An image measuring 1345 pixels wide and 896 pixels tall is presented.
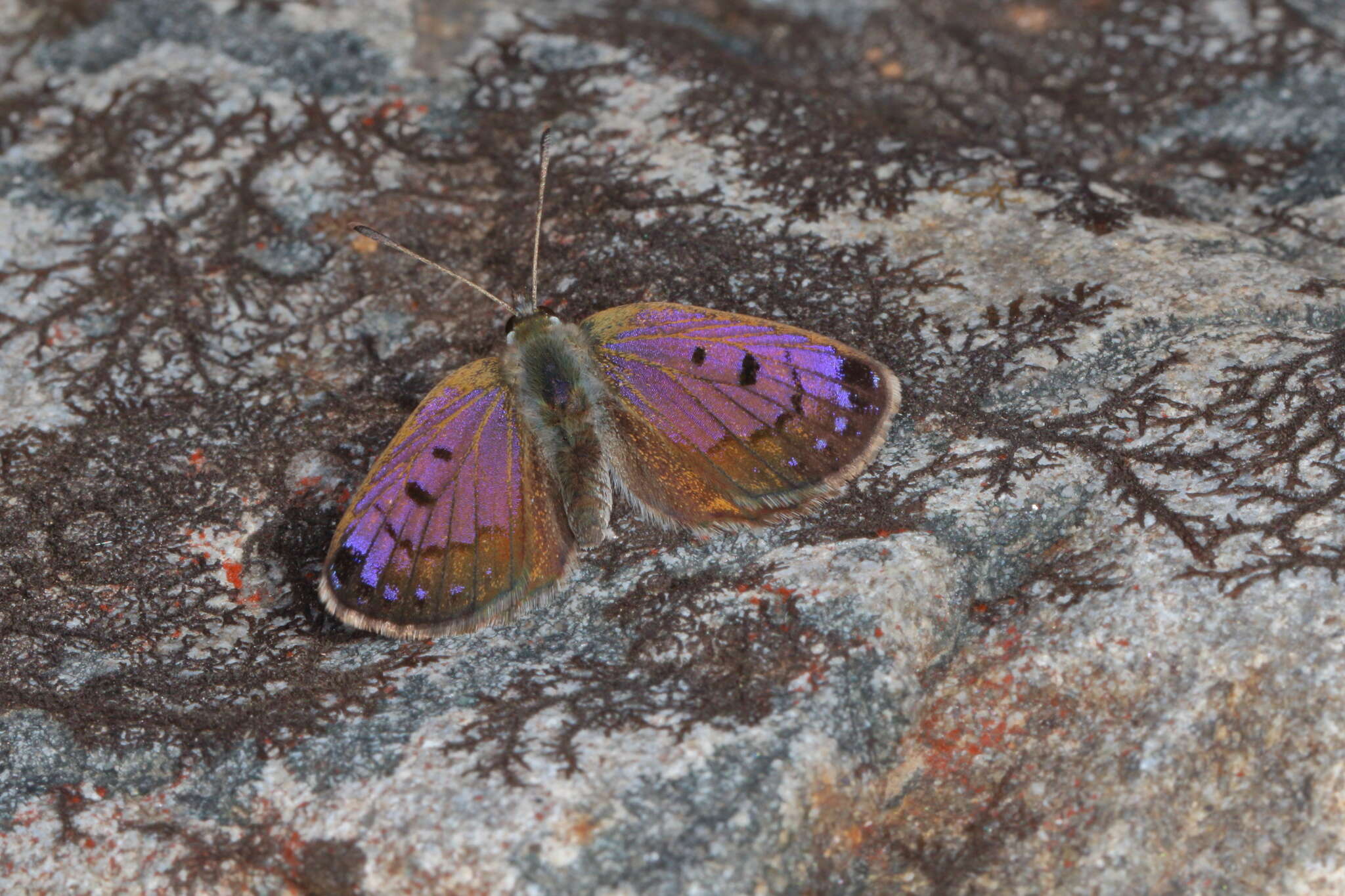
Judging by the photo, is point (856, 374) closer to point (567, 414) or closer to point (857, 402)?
point (857, 402)

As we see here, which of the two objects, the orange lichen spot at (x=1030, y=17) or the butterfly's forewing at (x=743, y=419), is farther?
the orange lichen spot at (x=1030, y=17)

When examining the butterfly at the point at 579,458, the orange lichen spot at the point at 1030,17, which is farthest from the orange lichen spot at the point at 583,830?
the orange lichen spot at the point at 1030,17

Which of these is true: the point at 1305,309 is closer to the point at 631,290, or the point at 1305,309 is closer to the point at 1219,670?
the point at 1219,670

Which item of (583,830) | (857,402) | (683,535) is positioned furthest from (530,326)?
(583,830)

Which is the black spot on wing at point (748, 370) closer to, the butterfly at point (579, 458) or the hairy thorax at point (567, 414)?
the butterfly at point (579, 458)

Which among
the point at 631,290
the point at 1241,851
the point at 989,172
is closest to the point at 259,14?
the point at 631,290

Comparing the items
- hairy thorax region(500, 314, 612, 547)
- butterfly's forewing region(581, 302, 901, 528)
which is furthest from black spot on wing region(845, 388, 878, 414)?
hairy thorax region(500, 314, 612, 547)

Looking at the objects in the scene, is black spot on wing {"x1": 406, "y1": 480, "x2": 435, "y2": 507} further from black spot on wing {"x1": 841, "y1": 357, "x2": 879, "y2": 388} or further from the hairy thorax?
black spot on wing {"x1": 841, "y1": 357, "x2": 879, "y2": 388}

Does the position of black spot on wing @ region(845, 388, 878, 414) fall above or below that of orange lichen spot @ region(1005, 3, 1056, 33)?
below
